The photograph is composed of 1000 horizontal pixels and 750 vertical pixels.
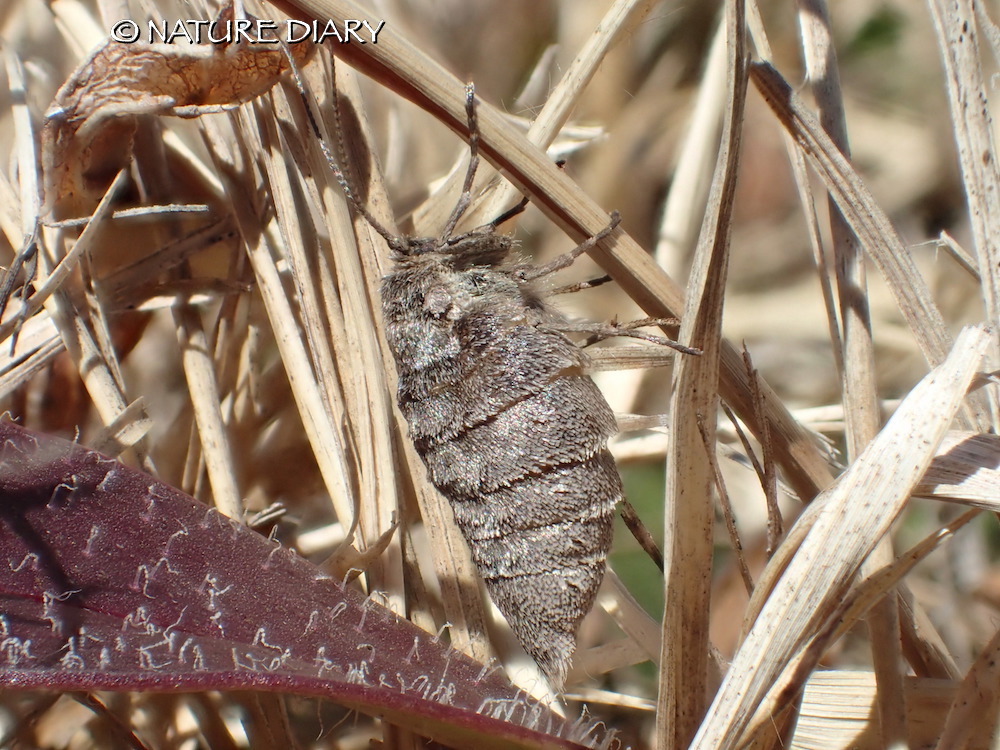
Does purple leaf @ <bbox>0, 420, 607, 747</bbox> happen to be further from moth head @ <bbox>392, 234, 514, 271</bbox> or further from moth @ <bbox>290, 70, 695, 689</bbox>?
moth head @ <bbox>392, 234, 514, 271</bbox>

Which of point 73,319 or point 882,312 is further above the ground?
point 882,312

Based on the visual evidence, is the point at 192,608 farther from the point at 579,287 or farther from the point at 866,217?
the point at 866,217

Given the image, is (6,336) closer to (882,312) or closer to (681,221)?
(681,221)

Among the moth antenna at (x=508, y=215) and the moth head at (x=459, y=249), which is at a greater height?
the moth antenna at (x=508, y=215)

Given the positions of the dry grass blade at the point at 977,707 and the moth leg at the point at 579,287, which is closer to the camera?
the dry grass blade at the point at 977,707

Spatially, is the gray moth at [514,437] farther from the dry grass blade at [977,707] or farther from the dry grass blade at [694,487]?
the dry grass blade at [977,707]

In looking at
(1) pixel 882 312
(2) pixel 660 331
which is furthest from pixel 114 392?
(1) pixel 882 312

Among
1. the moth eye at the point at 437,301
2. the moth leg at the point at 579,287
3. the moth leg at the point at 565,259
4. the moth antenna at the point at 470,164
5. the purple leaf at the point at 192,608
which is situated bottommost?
the purple leaf at the point at 192,608

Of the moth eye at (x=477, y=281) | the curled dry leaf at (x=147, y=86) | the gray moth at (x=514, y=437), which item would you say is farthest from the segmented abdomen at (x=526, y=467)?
the curled dry leaf at (x=147, y=86)
